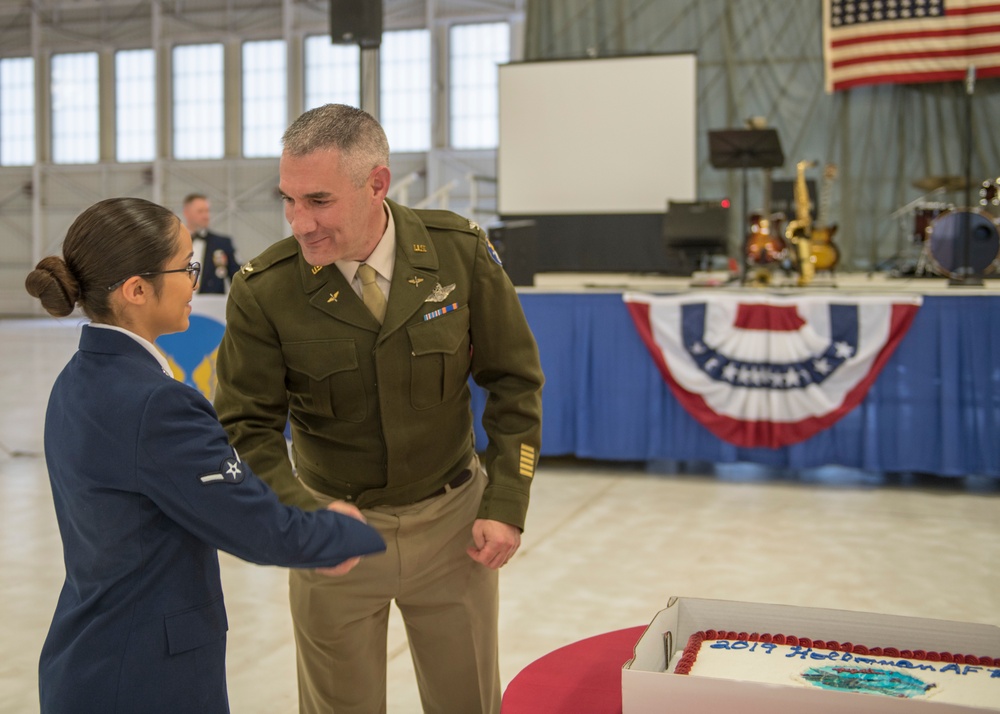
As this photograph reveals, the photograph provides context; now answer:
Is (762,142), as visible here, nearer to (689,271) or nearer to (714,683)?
(689,271)

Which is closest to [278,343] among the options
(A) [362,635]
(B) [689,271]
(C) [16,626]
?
(A) [362,635]

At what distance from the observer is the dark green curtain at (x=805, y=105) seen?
11.5 m

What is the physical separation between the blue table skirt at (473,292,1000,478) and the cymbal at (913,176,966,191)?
5.03 m

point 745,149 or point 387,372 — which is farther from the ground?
point 745,149

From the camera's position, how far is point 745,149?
6594 millimetres

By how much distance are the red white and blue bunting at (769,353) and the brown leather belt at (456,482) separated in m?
3.73

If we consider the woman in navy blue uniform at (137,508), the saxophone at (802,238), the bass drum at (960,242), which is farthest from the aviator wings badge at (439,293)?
the bass drum at (960,242)

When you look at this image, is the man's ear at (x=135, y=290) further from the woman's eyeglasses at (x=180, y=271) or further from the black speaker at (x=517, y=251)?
the black speaker at (x=517, y=251)

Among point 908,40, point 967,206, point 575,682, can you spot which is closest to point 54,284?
point 575,682

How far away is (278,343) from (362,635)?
1.73 ft

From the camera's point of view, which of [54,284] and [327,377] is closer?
[54,284]

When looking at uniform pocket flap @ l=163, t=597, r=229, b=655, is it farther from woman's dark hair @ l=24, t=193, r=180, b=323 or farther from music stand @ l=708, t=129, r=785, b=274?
music stand @ l=708, t=129, r=785, b=274

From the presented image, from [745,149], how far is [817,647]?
5.68 m

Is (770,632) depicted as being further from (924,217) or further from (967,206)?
(924,217)
